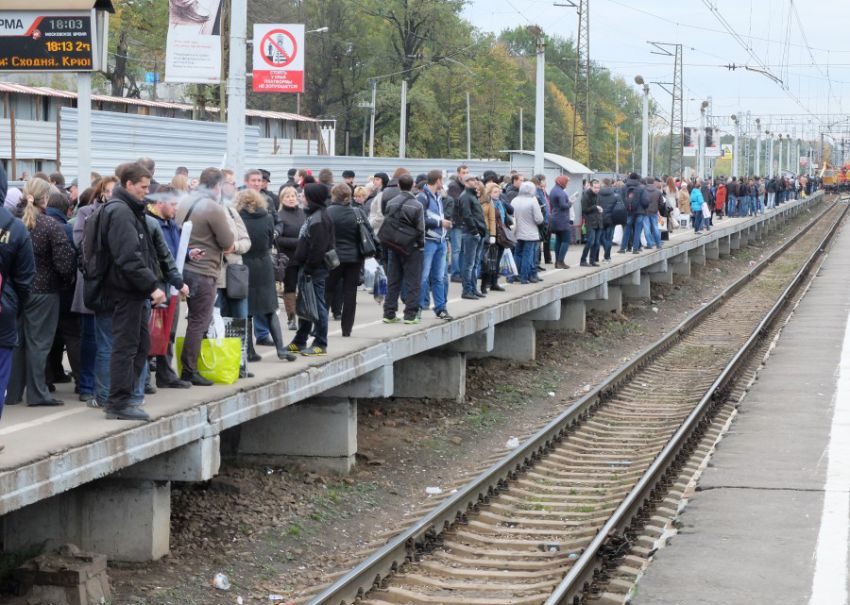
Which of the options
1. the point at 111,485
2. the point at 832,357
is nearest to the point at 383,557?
the point at 111,485

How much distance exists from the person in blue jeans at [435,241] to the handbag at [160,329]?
18.7 ft

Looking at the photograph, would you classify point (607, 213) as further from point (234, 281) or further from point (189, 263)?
point (189, 263)

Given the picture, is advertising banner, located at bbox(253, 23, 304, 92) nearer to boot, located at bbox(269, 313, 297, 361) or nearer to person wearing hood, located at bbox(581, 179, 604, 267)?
person wearing hood, located at bbox(581, 179, 604, 267)

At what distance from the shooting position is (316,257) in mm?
12164

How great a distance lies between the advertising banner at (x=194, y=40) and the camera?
17.9m

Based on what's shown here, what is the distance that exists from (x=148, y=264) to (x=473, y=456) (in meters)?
5.52

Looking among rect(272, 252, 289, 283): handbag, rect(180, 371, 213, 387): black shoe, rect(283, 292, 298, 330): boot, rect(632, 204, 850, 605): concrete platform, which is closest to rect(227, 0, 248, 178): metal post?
rect(272, 252, 289, 283): handbag

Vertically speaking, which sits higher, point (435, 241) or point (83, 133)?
point (83, 133)

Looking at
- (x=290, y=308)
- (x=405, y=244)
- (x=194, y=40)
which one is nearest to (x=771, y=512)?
(x=405, y=244)

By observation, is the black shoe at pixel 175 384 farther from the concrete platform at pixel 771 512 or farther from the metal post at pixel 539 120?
→ the metal post at pixel 539 120

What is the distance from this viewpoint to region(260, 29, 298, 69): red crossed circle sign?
21359 millimetres

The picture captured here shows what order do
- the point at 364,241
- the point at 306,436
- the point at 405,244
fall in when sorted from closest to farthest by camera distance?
1. the point at 306,436
2. the point at 364,241
3. the point at 405,244

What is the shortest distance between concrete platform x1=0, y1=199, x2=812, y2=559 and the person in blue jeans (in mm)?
293

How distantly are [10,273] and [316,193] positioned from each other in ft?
14.5
